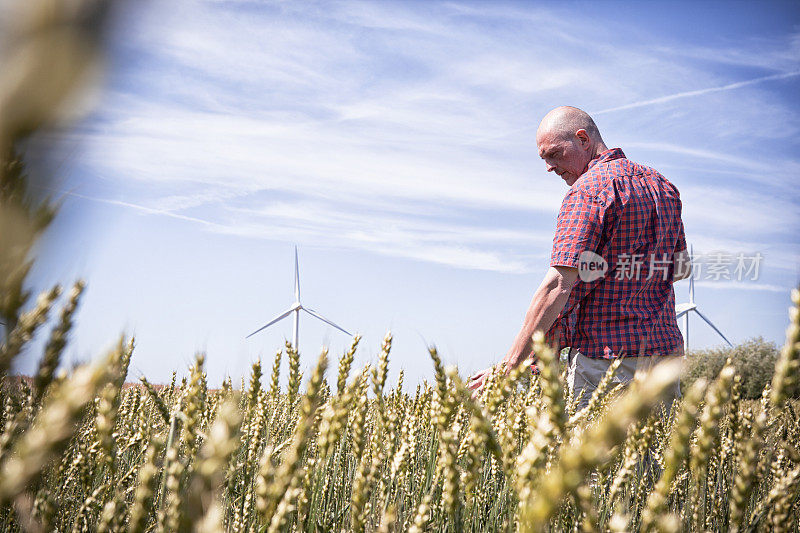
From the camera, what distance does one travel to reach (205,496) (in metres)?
0.88

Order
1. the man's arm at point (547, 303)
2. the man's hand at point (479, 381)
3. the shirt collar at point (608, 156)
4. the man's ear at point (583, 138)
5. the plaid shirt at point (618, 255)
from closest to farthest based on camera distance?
1. the man's hand at point (479, 381)
2. the man's arm at point (547, 303)
3. the plaid shirt at point (618, 255)
4. the shirt collar at point (608, 156)
5. the man's ear at point (583, 138)

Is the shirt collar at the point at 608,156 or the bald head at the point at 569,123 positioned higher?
the bald head at the point at 569,123

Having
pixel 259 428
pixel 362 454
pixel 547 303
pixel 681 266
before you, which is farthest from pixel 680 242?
pixel 362 454

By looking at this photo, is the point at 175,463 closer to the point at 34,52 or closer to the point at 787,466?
the point at 34,52

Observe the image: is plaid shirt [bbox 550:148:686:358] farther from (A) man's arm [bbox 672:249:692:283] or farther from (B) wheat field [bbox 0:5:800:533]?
(B) wheat field [bbox 0:5:800:533]

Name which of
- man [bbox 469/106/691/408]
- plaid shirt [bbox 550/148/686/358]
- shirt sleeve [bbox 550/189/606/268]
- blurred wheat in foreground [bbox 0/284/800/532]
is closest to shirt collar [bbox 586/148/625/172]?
man [bbox 469/106/691/408]

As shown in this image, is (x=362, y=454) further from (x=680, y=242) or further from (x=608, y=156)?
(x=680, y=242)

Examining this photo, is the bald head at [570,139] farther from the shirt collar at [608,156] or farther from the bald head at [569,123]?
the shirt collar at [608,156]

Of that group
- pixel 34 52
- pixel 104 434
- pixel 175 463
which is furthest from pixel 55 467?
pixel 34 52

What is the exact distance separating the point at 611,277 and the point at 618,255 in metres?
0.17

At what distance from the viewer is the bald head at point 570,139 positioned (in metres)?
4.98

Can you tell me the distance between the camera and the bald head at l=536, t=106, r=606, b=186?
4.98 metres

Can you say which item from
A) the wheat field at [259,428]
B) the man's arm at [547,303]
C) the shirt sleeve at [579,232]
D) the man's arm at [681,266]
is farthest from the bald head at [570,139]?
the wheat field at [259,428]

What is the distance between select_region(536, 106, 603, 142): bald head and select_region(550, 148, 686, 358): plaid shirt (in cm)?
49
